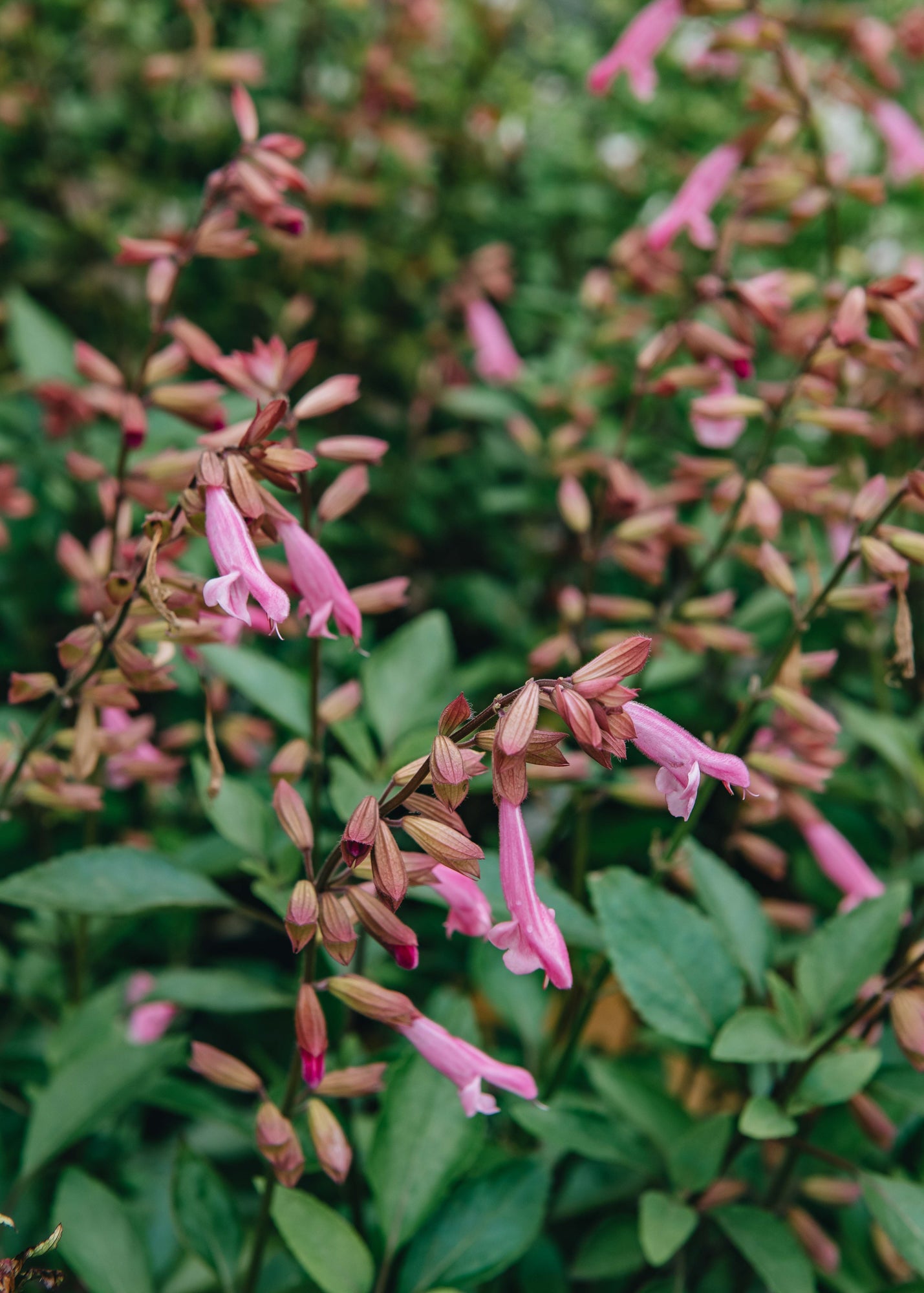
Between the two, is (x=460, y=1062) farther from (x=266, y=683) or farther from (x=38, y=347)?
(x=38, y=347)

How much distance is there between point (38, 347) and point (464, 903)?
3.48ft

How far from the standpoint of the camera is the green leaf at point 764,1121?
0.73 meters

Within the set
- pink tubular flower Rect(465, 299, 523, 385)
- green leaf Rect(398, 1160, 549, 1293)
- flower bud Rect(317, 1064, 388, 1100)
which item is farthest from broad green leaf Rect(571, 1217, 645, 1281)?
pink tubular flower Rect(465, 299, 523, 385)

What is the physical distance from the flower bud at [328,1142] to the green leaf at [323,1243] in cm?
7

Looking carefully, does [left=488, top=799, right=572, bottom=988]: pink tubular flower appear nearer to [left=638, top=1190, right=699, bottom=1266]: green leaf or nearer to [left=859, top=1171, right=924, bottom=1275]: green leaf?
[left=638, top=1190, right=699, bottom=1266]: green leaf

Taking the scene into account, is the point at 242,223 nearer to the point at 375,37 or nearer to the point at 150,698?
the point at 375,37

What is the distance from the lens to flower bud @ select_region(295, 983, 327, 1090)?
0.62 meters

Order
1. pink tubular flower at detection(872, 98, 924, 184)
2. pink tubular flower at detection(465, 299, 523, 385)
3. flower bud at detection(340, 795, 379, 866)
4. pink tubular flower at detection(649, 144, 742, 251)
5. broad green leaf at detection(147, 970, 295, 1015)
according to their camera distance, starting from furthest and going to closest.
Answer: pink tubular flower at detection(465, 299, 523, 385)
pink tubular flower at detection(872, 98, 924, 184)
pink tubular flower at detection(649, 144, 742, 251)
broad green leaf at detection(147, 970, 295, 1015)
flower bud at detection(340, 795, 379, 866)

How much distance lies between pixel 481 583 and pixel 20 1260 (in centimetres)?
116

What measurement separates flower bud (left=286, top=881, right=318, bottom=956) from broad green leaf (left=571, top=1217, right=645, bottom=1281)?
1.54ft

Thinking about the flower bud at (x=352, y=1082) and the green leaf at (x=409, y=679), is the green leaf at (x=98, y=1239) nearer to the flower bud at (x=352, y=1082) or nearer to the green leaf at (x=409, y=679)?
the flower bud at (x=352, y=1082)

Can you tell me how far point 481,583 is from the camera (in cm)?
157

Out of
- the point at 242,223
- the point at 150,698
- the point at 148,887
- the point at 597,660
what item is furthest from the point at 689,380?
the point at 242,223

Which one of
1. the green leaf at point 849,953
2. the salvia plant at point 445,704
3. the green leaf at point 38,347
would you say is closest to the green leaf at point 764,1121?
the salvia plant at point 445,704
